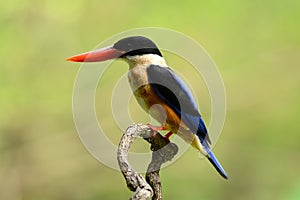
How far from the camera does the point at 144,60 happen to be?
1.96m

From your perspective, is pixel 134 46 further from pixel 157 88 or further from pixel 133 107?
pixel 133 107

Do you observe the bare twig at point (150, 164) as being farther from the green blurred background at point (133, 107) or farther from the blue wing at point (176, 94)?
the green blurred background at point (133, 107)

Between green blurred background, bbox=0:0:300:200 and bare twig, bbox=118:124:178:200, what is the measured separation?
7.54 ft

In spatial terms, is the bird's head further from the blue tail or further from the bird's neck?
the blue tail

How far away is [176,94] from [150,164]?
0.39 m

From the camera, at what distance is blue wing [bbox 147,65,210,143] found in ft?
6.31

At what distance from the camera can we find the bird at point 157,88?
1.92 metres

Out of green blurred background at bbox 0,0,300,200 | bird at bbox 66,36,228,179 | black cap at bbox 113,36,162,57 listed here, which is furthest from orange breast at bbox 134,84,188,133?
green blurred background at bbox 0,0,300,200

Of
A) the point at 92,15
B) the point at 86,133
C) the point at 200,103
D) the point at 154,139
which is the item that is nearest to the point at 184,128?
the point at 154,139

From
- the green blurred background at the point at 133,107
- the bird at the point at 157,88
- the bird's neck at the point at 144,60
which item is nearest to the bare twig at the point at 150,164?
the bird at the point at 157,88

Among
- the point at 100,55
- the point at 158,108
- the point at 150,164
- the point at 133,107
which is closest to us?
the point at 150,164

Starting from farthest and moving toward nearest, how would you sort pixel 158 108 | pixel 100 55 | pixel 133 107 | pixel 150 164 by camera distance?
pixel 133 107 < pixel 158 108 < pixel 100 55 < pixel 150 164

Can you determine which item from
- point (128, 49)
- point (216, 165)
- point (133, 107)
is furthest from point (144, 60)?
point (133, 107)

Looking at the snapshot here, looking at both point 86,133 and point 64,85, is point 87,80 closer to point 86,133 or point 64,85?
point 86,133
